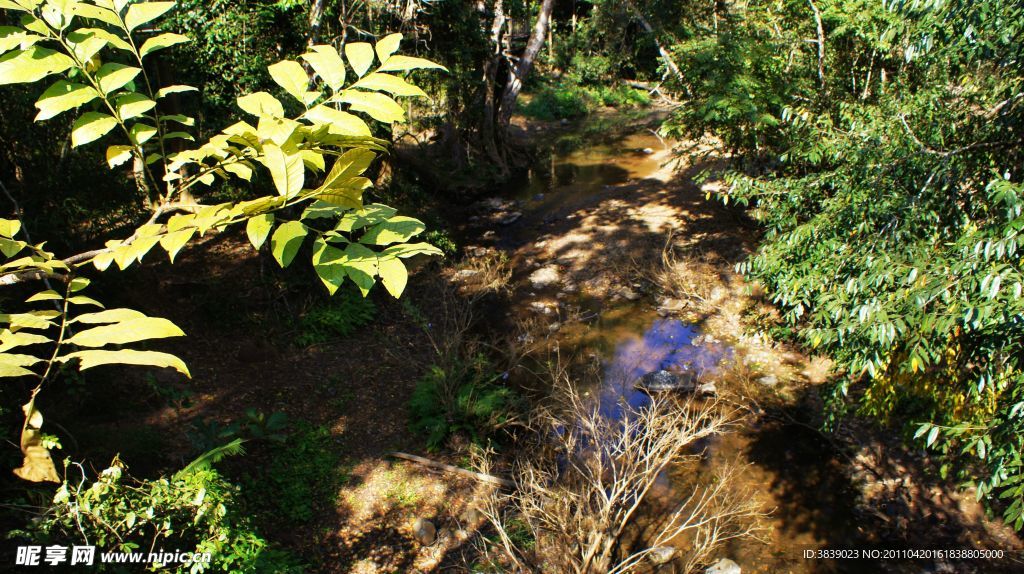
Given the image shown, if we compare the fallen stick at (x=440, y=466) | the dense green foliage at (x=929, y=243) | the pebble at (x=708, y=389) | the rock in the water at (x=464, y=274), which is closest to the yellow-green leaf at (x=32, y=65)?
the dense green foliage at (x=929, y=243)

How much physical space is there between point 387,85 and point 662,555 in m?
5.07

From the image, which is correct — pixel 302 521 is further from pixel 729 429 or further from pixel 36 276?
pixel 36 276

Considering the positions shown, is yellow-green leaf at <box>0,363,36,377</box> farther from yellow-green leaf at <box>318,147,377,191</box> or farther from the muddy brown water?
the muddy brown water

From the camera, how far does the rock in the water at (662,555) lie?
501 cm

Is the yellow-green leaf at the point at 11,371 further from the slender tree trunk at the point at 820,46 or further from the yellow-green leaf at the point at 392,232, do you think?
the slender tree trunk at the point at 820,46

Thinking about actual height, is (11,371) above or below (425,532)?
above

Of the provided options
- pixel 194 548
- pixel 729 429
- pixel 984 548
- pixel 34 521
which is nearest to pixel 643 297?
pixel 729 429

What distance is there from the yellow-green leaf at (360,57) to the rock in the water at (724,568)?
5108mm

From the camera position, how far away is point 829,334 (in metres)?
3.27

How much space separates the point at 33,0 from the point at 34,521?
2916 mm

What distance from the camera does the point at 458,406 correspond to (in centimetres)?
632

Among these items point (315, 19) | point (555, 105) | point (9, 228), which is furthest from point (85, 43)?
point (555, 105)

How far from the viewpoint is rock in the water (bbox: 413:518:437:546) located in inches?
202

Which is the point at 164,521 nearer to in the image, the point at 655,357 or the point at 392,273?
the point at 392,273
